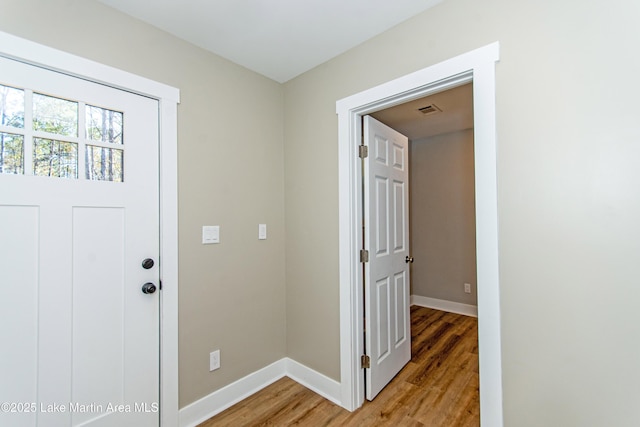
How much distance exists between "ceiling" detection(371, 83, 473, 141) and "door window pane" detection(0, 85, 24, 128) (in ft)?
7.74

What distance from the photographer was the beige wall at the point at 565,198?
1.09 metres

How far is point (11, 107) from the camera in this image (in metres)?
1.32

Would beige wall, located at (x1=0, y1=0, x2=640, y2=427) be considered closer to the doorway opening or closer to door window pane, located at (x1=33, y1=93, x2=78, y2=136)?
door window pane, located at (x1=33, y1=93, x2=78, y2=136)

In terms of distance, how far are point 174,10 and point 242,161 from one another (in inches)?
38.0

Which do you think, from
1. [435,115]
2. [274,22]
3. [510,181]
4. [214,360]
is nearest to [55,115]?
[274,22]

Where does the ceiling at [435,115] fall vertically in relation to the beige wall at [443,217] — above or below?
above

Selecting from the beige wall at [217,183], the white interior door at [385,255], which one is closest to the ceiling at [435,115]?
the white interior door at [385,255]

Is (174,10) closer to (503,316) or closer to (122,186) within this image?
(122,186)

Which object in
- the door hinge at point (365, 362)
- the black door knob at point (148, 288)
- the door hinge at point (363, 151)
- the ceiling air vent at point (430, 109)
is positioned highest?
the ceiling air vent at point (430, 109)

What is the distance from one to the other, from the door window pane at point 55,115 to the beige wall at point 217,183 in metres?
0.27

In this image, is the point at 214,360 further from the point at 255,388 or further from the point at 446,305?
the point at 446,305

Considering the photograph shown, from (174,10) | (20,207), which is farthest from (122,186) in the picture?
(174,10)

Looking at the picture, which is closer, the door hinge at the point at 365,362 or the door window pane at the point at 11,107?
the door window pane at the point at 11,107

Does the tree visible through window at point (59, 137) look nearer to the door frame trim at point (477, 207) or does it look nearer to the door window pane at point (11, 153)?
the door window pane at point (11, 153)
